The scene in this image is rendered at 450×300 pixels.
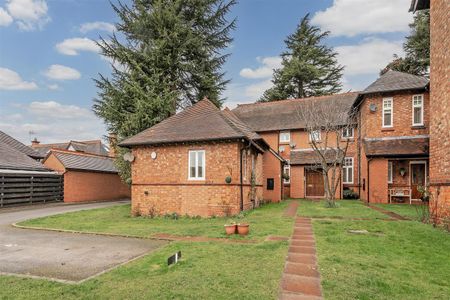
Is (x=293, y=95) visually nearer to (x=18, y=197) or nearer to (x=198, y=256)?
(x=18, y=197)

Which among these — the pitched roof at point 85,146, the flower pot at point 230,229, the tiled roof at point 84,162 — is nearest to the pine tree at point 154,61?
the tiled roof at point 84,162

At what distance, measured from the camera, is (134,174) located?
14742 mm

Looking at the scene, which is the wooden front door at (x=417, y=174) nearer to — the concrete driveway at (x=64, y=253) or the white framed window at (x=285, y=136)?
the white framed window at (x=285, y=136)

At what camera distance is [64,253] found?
24.1ft

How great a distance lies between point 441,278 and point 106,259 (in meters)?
6.52

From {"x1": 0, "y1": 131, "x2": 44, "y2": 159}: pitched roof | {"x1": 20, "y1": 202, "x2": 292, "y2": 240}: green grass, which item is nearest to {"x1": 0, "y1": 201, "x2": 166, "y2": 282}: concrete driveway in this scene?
{"x1": 20, "y1": 202, "x2": 292, "y2": 240}: green grass

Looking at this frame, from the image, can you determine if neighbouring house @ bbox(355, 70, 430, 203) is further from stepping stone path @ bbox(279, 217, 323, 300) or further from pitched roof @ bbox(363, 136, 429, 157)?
stepping stone path @ bbox(279, 217, 323, 300)

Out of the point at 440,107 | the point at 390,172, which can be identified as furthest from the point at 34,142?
the point at 440,107

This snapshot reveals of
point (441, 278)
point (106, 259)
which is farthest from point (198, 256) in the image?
point (441, 278)

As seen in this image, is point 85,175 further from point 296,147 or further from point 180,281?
point 180,281

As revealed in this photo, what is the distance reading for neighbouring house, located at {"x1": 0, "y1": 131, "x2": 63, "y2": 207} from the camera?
18.9 m

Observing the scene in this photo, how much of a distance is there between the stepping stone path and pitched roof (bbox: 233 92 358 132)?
17919 millimetres

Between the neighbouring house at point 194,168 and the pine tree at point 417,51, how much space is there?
2434 cm

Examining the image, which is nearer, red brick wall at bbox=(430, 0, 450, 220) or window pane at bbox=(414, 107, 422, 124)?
red brick wall at bbox=(430, 0, 450, 220)
